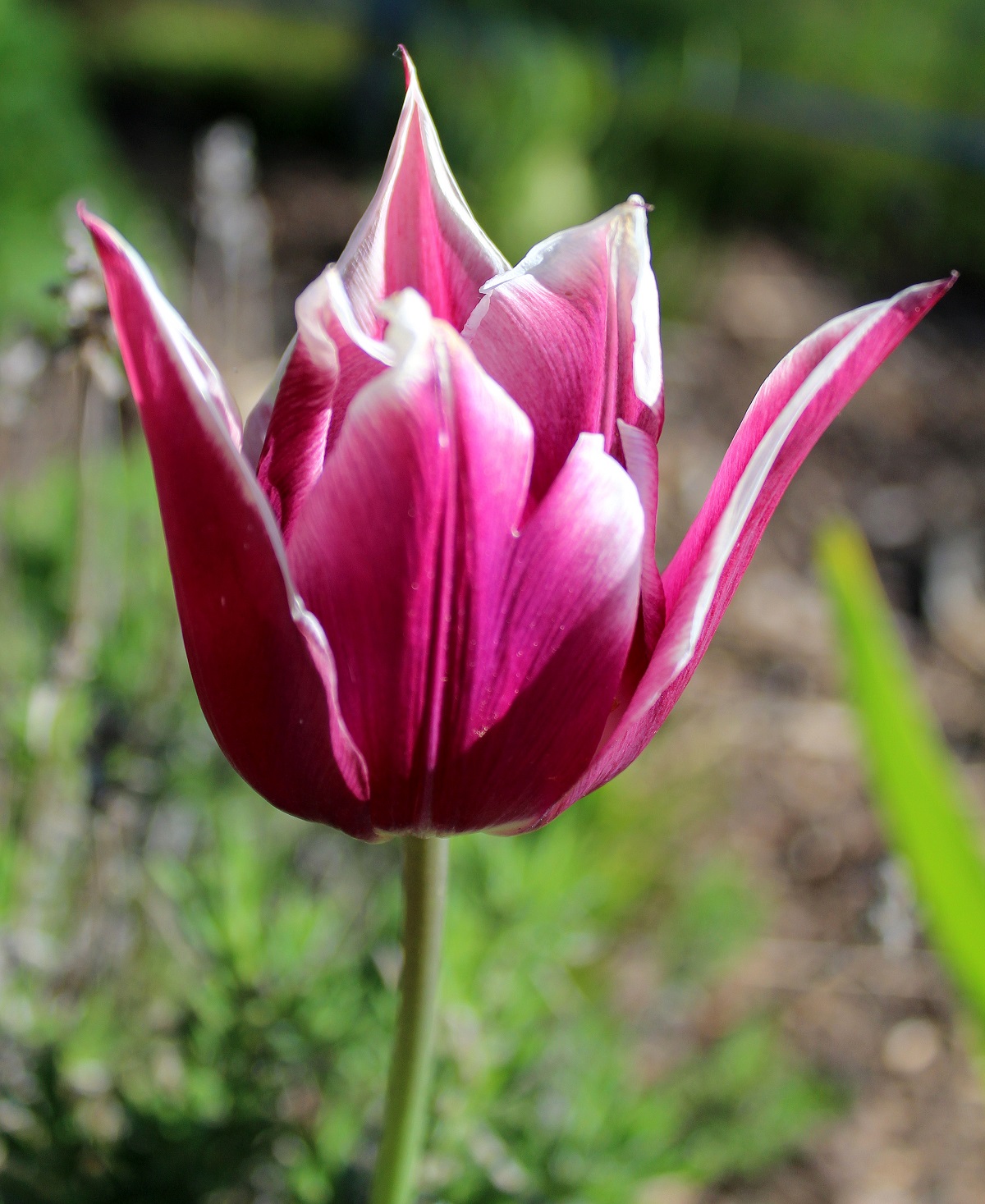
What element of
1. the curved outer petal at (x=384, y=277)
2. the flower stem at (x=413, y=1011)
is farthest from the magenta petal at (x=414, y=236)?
the flower stem at (x=413, y=1011)

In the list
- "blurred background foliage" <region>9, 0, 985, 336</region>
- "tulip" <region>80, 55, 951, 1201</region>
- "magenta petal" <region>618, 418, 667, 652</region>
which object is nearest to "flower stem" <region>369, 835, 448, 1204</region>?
"tulip" <region>80, 55, 951, 1201</region>

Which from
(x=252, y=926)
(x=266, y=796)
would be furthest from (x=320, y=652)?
(x=252, y=926)

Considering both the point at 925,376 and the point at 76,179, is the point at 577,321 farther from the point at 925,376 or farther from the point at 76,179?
the point at 925,376

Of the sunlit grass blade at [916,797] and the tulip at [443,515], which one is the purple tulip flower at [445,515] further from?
the sunlit grass blade at [916,797]

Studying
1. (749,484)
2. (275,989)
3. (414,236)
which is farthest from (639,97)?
(749,484)

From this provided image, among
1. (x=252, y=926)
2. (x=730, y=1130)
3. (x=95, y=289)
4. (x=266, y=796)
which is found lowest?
(x=730, y=1130)

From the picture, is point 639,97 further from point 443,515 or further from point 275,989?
point 443,515

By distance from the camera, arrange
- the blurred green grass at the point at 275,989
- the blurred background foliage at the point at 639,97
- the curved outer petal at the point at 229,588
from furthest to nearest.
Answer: the blurred background foliage at the point at 639,97 → the blurred green grass at the point at 275,989 → the curved outer petal at the point at 229,588

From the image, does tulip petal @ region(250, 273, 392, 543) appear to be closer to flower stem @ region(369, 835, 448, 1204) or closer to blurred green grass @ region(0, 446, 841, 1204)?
flower stem @ region(369, 835, 448, 1204)
